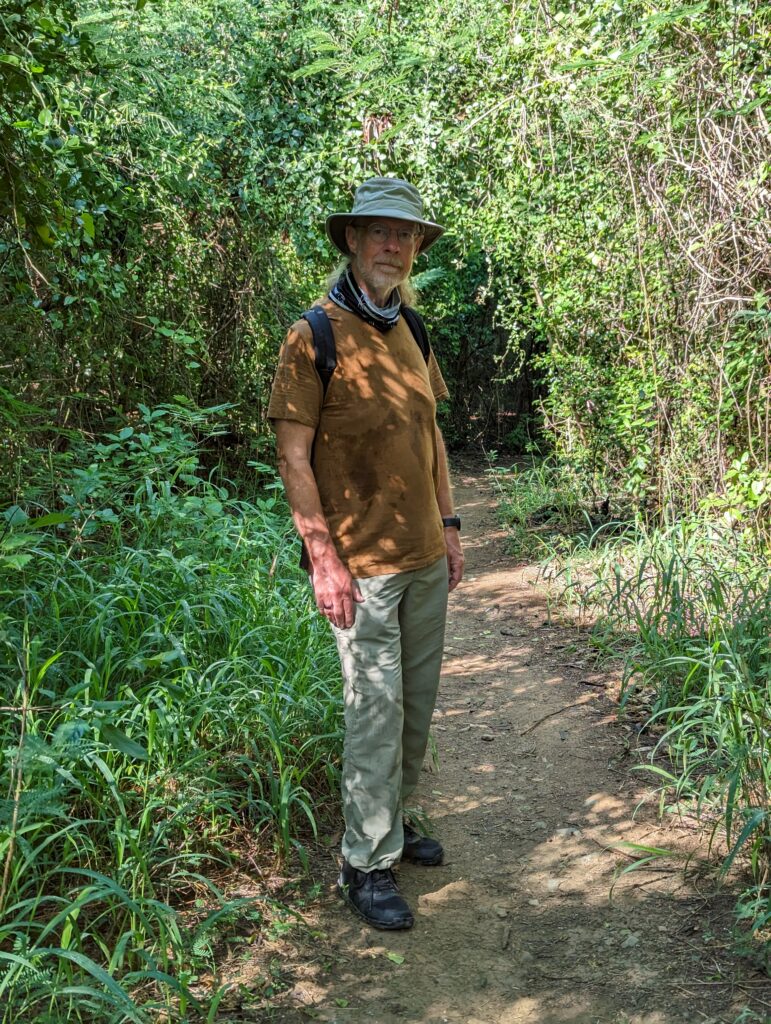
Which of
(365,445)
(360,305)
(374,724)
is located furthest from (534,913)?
(360,305)

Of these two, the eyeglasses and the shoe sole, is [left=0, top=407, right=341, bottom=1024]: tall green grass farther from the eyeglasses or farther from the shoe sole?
the eyeglasses

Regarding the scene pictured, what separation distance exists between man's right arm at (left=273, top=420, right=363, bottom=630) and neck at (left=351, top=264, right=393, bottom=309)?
1.63 ft

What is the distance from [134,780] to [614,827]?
70.4 inches

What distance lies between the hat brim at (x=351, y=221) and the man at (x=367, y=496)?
0.01m

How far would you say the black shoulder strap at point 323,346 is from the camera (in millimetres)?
3168

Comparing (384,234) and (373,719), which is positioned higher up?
(384,234)

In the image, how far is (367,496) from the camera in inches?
128

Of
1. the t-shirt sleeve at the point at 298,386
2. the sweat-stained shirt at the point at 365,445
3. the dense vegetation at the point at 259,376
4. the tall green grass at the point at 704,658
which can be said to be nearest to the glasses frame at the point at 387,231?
the sweat-stained shirt at the point at 365,445

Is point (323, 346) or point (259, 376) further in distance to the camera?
point (259, 376)

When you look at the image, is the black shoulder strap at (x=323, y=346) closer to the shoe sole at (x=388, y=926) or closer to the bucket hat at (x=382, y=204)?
the bucket hat at (x=382, y=204)

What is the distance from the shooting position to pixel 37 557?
4.44 metres

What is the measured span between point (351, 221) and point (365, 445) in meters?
0.75

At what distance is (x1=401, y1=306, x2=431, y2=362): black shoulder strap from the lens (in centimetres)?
355

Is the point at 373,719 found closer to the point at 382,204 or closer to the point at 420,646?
the point at 420,646
